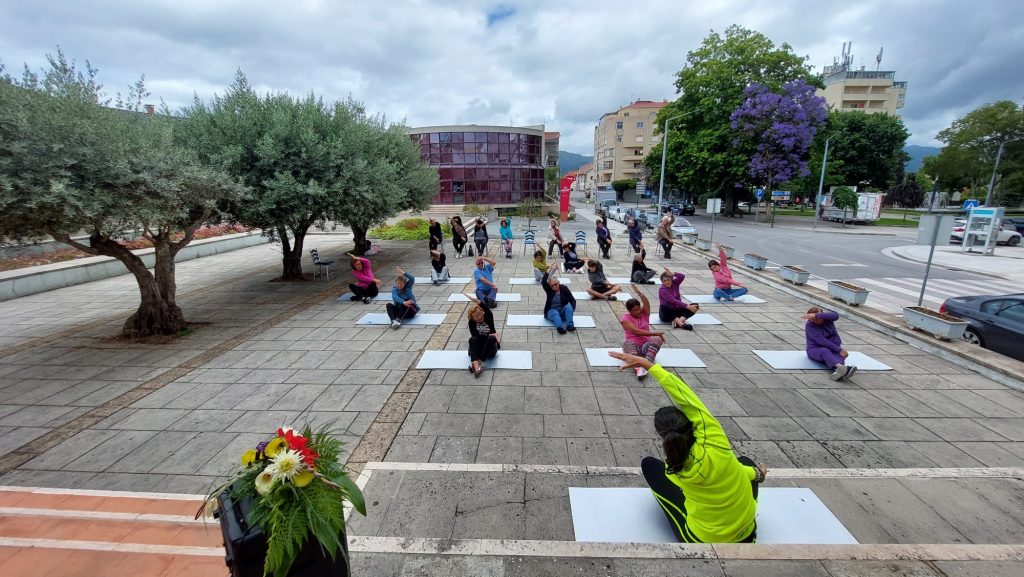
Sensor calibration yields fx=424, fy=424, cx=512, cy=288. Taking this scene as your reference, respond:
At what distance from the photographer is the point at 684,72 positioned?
120 ft

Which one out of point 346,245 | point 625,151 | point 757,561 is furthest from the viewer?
point 625,151

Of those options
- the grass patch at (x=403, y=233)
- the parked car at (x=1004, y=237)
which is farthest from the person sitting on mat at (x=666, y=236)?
the parked car at (x=1004, y=237)

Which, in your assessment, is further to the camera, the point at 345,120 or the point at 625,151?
the point at 625,151

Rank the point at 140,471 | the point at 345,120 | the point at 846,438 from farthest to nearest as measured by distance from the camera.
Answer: the point at 345,120 < the point at 846,438 < the point at 140,471

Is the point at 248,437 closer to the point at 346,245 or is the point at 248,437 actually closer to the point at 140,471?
the point at 140,471

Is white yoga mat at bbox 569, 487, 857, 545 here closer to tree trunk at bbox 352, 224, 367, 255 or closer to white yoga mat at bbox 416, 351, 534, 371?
white yoga mat at bbox 416, 351, 534, 371

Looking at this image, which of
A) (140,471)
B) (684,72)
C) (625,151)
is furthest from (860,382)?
(625,151)

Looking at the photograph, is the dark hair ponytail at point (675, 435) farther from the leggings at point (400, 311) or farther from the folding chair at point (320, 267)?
the folding chair at point (320, 267)

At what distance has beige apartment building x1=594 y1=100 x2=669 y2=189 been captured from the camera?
75625mm

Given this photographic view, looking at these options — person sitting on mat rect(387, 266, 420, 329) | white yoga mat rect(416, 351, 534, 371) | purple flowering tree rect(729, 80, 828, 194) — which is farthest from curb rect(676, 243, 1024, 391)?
purple flowering tree rect(729, 80, 828, 194)

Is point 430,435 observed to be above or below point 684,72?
below

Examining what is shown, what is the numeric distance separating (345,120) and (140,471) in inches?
404

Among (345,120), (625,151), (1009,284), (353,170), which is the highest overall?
(625,151)

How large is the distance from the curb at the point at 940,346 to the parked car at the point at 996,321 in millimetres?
505
